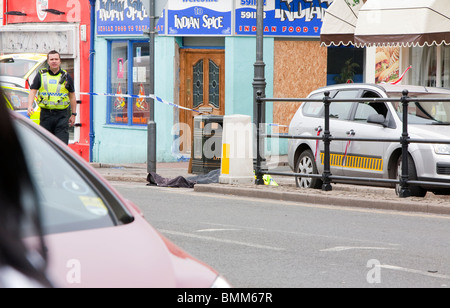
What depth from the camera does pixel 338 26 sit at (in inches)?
756

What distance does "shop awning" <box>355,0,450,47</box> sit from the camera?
57.2 feet

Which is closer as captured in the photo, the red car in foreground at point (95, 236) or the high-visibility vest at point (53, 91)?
the red car in foreground at point (95, 236)

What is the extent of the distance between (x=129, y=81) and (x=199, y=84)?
1876mm

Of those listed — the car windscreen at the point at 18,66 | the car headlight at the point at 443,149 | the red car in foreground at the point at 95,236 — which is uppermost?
the car windscreen at the point at 18,66

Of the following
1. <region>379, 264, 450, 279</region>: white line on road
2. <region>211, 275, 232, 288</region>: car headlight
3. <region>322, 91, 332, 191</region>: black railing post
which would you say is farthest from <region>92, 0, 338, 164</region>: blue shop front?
<region>211, 275, 232, 288</region>: car headlight

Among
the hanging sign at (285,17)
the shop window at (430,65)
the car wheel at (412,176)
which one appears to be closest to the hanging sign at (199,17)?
the hanging sign at (285,17)

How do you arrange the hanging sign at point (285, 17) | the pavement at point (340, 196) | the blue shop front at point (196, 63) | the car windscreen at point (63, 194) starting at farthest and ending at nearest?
the blue shop front at point (196, 63) → the hanging sign at point (285, 17) → the pavement at point (340, 196) → the car windscreen at point (63, 194)

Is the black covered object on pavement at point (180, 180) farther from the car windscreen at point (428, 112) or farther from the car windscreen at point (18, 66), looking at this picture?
the car windscreen at point (18, 66)

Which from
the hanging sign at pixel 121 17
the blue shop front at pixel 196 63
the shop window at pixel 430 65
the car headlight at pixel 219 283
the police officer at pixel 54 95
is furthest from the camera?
the hanging sign at pixel 121 17

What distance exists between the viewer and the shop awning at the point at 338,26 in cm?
1916

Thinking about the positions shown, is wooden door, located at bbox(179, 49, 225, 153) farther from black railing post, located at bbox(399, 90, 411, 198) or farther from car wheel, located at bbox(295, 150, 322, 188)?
black railing post, located at bbox(399, 90, 411, 198)

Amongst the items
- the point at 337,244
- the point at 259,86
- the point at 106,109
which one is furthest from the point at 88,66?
the point at 337,244

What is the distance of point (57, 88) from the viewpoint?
13.1 m

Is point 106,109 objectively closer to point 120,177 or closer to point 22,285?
point 120,177
